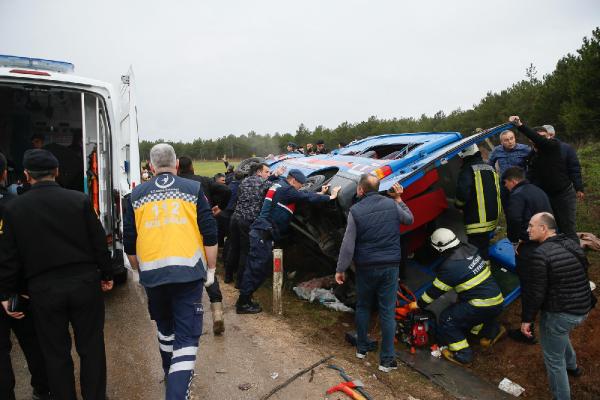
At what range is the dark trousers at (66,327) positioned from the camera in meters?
2.48

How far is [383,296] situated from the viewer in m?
3.69

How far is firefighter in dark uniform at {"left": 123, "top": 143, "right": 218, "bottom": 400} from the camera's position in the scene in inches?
101

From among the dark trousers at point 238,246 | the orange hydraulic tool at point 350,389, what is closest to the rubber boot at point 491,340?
the orange hydraulic tool at point 350,389

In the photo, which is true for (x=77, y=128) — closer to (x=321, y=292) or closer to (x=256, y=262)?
(x=256, y=262)

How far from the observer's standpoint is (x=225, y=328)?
165 inches

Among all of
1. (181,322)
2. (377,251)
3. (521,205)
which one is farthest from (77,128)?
(521,205)

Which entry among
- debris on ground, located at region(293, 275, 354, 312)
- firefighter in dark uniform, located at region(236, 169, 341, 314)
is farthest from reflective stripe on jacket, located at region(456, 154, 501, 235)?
debris on ground, located at region(293, 275, 354, 312)

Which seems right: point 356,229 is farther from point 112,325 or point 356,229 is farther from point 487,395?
point 112,325

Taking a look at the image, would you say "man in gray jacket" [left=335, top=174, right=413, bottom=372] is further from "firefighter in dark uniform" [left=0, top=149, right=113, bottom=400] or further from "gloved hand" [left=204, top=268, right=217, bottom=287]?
"firefighter in dark uniform" [left=0, top=149, right=113, bottom=400]

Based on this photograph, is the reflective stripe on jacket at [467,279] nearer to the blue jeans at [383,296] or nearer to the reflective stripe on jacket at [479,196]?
the blue jeans at [383,296]

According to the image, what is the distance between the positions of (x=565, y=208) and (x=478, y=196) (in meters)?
1.29

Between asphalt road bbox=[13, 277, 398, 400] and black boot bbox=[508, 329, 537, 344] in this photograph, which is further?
black boot bbox=[508, 329, 537, 344]

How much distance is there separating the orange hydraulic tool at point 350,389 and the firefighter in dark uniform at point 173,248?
3.60 ft

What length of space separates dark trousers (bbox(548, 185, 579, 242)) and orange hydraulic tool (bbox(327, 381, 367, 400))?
133 inches
